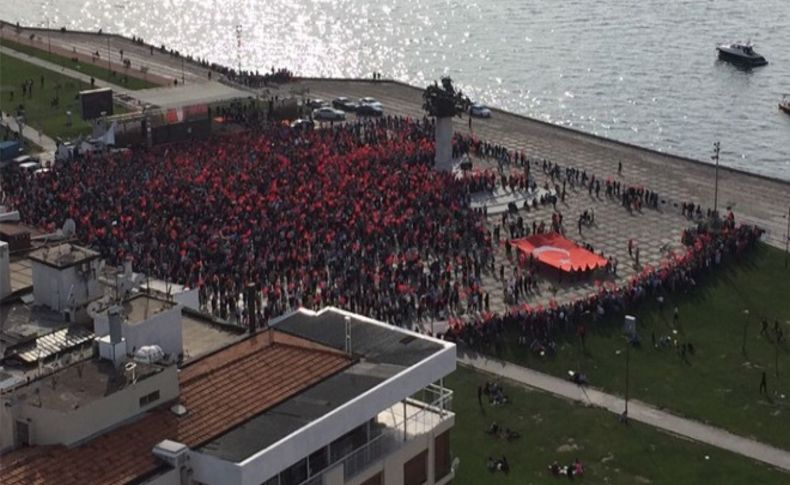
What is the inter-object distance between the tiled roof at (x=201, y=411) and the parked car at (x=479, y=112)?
225 ft

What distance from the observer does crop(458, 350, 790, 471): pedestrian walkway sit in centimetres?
5091

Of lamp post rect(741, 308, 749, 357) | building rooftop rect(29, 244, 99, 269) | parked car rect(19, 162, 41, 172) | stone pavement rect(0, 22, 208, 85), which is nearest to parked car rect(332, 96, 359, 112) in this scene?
stone pavement rect(0, 22, 208, 85)

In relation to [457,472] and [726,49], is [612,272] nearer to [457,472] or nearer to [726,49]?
[457,472]

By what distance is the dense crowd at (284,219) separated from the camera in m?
65.1

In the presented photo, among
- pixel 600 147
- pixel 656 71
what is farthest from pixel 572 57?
pixel 600 147

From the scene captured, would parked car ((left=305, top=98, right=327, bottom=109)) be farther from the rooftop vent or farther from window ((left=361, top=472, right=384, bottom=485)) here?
the rooftop vent

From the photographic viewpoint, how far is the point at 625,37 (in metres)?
159

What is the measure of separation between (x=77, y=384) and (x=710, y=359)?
34.2m

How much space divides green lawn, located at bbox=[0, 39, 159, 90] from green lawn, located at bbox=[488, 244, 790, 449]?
60.6 m

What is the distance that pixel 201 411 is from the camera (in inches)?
1324

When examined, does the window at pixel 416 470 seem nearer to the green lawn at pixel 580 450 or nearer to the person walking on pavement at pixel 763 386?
the green lawn at pixel 580 450

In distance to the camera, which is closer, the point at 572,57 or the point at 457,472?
the point at 457,472

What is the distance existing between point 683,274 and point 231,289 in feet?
74.5

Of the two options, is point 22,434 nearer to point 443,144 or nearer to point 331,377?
point 331,377
